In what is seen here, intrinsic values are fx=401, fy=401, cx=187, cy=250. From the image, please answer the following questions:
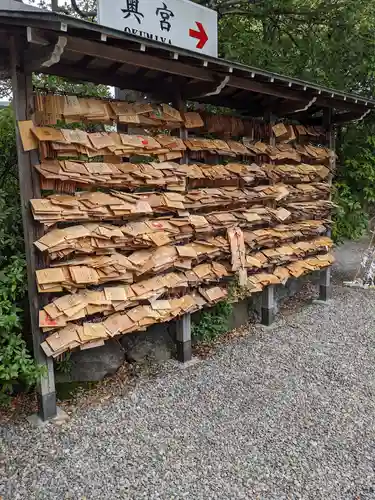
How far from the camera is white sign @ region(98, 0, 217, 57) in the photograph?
364cm

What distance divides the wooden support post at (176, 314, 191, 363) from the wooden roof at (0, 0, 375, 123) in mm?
2089

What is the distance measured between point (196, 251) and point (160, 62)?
166 cm

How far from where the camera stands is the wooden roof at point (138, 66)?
2.39 m

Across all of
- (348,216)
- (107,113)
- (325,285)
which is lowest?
(325,285)

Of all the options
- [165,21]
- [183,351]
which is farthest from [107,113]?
[183,351]

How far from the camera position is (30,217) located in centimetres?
282

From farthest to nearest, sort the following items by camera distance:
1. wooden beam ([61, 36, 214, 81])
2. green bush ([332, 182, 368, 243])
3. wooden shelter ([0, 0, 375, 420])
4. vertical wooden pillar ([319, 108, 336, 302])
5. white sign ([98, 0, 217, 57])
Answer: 1. green bush ([332, 182, 368, 243])
2. vertical wooden pillar ([319, 108, 336, 302])
3. white sign ([98, 0, 217, 57])
4. wooden beam ([61, 36, 214, 81])
5. wooden shelter ([0, 0, 375, 420])

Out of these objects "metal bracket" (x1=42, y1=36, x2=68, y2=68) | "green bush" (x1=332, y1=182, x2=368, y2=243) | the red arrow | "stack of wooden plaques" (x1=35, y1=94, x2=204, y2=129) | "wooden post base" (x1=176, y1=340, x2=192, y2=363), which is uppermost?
the red arrow

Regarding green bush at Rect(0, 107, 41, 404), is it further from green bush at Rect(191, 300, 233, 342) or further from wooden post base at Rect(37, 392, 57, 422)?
green bush at Rect(191, 300, 233, 342)

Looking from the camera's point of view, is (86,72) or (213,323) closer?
(86,72)

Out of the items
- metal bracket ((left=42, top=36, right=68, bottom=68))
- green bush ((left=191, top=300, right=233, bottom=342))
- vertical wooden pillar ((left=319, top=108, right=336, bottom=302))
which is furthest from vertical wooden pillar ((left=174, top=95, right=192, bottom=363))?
vertical wooden pillar ((left=319, top=108, right=336, bottom=302))

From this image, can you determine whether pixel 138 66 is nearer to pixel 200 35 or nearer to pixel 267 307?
pixel 200 35

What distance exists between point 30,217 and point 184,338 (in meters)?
1.86

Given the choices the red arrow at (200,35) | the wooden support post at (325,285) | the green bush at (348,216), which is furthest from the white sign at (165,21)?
the wooden support post at (325,285)
